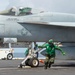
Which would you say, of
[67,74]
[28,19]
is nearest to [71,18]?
[28,19]

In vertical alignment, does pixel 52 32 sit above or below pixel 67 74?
above

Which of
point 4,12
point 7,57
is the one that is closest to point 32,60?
point 4,12

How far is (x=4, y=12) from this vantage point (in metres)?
17.0

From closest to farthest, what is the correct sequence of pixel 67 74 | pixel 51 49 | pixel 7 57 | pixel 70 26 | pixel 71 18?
pixel 67 74 < pixel 51 49 < pixel 70 26 < pixel 71 18 < pixel 7 57

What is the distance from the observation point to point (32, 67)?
51.5 feet

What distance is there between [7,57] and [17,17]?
988 centimetres

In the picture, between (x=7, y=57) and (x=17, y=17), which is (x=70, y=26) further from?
(x=7, y=57)

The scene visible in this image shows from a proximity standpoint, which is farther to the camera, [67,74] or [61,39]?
[61,39]

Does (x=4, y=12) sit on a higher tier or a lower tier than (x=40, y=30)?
higher

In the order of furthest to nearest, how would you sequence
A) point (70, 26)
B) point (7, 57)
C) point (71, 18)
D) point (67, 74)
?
point (7, 57) < point (71, 18) < point (70, 26) < point (67, 74)

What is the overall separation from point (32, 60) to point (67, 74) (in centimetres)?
383

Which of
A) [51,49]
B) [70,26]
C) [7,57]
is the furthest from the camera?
[7,57]

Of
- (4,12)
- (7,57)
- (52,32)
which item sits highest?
(4,12)

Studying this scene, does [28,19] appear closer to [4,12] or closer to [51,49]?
[4,12]
